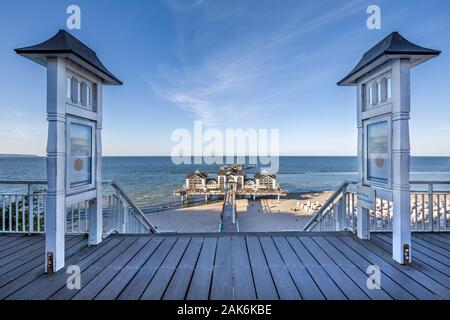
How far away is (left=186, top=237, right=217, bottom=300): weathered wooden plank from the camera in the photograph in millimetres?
1806

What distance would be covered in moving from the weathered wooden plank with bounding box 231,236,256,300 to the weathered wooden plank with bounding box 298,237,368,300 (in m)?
0.78

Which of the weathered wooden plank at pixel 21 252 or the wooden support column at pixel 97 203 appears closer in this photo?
the weathered wooden plank at pixel 21 252

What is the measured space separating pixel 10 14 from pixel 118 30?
192 centimetres

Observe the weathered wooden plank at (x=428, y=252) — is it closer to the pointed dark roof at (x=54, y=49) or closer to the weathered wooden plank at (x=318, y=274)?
the weathered wooden plank at (x=318, y=274)

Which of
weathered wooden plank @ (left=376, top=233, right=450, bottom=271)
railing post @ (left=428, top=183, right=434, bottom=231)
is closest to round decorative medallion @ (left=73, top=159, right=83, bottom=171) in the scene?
weathered wooden plank @ (left=376, top=233, right=450, bottom=271)

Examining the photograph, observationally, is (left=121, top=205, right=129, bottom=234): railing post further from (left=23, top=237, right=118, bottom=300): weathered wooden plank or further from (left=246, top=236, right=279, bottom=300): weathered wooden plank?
(left=246, top=236, right=279, bottom=300): weathered wooden plank

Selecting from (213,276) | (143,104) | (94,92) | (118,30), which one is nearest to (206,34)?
(118,30)

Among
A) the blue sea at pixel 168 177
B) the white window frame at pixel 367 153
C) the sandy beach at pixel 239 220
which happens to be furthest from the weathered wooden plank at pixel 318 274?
the blue sea at pixel 168 177

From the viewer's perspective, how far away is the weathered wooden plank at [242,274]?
180 cm

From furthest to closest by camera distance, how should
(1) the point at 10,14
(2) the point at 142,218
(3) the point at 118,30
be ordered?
(3) the point at 118,30
(1) the point at 10,14
(2) the point at 142,218

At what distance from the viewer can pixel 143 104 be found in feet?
86.5

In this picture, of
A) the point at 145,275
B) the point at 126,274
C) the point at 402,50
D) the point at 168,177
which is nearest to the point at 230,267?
the point at 145,275

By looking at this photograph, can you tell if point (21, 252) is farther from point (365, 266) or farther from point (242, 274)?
point (365, 266)
